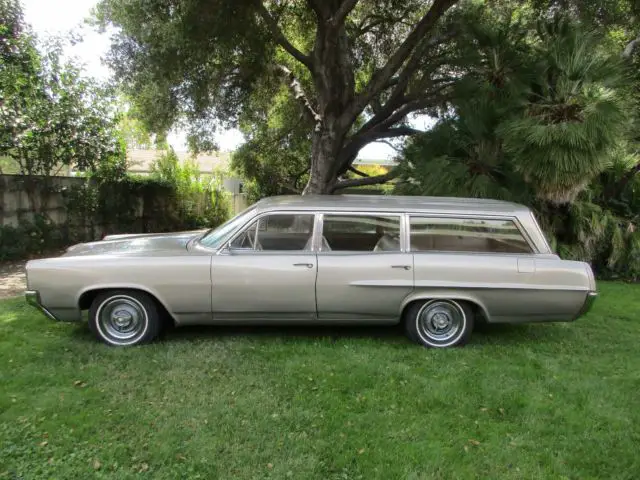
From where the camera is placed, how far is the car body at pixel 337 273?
4.67 metres

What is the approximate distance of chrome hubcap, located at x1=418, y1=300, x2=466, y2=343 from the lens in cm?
501

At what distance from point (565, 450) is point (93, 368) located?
12.1ft

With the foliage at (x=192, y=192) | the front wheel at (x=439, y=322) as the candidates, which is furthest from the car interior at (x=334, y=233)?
the foliage at (x=192, y=192)

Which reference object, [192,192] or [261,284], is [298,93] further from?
[261,284]

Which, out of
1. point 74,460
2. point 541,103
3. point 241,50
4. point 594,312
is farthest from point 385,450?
point 241,50

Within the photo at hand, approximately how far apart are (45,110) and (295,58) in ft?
19.6

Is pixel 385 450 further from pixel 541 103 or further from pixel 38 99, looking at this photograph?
pixel 38 99

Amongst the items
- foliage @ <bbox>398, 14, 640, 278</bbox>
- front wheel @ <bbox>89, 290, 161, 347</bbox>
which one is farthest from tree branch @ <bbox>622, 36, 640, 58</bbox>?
front wheel @ <bbox>89, 290, 161, 347</bbox>

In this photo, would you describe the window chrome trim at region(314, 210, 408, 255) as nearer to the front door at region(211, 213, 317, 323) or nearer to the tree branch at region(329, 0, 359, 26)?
the front door at region(211, 213, 317, 323)

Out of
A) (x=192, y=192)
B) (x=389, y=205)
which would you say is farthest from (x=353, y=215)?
(x=192, y=192)

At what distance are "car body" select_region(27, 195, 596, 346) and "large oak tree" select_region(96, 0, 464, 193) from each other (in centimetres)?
624

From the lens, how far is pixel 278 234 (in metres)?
5.23

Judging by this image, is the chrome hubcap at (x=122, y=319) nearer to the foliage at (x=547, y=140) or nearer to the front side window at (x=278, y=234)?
the front side window at (x=278, y=234)

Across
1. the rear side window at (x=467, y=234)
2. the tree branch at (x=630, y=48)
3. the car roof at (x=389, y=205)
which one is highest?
the tree branch at (x=630, y=48)
